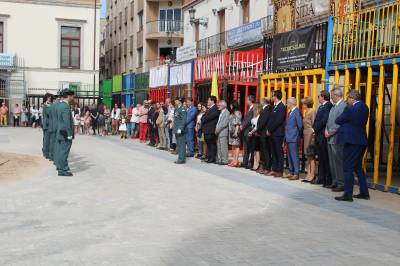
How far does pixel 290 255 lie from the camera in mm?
6016

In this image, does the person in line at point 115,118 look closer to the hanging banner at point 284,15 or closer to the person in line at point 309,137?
the hanging banner at point 284,15

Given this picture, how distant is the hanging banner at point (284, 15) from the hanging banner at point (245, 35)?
7.46 metres

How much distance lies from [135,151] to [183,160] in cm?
401

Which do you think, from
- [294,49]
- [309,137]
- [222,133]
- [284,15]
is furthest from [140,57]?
[309,137]

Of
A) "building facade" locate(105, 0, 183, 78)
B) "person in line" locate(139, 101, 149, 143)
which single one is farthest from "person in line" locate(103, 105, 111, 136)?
"building facade" locate(105, 0, 183, 78)

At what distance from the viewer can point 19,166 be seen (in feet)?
44.7

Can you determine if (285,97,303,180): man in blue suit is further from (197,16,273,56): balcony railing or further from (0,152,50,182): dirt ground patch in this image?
(197,16,273,56): balcony railing

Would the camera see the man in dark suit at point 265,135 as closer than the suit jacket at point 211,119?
Yes

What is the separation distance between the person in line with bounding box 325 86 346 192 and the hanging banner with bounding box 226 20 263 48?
43.1ft

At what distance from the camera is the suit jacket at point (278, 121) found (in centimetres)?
1249

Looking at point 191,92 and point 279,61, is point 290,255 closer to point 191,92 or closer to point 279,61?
point 279,61

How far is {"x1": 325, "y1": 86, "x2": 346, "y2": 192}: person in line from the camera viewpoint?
413 inches

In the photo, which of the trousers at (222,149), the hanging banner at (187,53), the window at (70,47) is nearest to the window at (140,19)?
the window at (70,47)

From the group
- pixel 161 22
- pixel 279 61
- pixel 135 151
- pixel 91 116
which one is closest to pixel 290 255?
pixel 279 61
